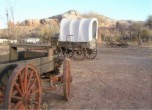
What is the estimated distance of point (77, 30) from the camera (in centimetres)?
1806

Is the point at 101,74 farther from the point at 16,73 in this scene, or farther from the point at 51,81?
the point at 16,73

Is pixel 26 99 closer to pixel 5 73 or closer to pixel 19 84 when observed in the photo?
pixel 19 84

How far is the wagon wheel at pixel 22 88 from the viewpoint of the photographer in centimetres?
457

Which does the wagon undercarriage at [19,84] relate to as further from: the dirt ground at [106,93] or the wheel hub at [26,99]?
the dirt ground at [106,93]

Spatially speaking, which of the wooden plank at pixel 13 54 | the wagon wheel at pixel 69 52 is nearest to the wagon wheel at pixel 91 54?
the wagon wheel at pixel 69 52

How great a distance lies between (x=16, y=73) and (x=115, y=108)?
2558 mm

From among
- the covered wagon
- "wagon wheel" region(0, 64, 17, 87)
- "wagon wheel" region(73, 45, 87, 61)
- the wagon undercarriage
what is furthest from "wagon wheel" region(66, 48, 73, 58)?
"wagon wheel" region(0, 64, 17, 87)

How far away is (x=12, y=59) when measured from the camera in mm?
7789

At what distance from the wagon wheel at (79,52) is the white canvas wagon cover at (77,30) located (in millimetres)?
392

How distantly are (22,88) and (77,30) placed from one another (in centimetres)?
1322

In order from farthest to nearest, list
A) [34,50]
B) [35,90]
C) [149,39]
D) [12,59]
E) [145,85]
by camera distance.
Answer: [149,39] → [145,85] → [34,50] → [12,59] → [35,90]

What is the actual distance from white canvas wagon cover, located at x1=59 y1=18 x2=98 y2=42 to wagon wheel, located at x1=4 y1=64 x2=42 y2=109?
40.7 ft

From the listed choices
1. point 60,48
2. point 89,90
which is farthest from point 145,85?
point 60,48

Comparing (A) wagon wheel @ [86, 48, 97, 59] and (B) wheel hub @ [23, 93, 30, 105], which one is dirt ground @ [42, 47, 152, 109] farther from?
(A) wagon wheel @ [86, 48, 97, 59]
